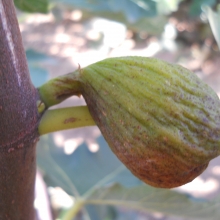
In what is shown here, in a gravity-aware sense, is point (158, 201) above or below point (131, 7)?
below

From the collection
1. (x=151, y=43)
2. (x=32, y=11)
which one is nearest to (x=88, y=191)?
(x=32, y=11)

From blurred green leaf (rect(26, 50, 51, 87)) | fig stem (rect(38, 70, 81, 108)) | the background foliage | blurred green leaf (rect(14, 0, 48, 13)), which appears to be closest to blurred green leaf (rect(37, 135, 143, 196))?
the background foliage

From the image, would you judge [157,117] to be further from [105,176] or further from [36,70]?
[36,70]

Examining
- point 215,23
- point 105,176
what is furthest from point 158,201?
point 215,23

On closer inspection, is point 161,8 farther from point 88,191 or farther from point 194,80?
point 194,80

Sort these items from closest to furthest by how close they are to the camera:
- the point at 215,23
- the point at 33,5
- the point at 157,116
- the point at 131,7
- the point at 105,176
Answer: the point at 157,116, the point at 215,23, the point at 33,5, the point at 105,176, the point at 131,7
